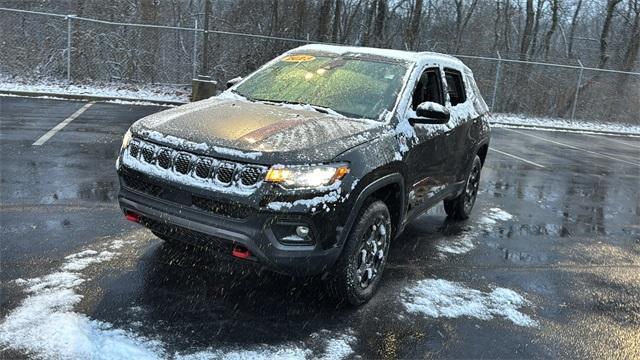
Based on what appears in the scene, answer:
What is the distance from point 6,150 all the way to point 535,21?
2224 centimetres

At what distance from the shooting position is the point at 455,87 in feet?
19.6

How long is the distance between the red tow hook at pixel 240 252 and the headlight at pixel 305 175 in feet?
1.50

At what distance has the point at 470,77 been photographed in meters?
6.54

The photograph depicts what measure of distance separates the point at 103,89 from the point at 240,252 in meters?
14.1

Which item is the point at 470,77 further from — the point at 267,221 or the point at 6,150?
the point at 6,150

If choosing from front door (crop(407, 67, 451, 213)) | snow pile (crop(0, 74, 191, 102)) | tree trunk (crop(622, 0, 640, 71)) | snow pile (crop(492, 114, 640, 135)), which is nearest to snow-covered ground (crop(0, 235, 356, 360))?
front door (crop(407, 67, 451, 213))

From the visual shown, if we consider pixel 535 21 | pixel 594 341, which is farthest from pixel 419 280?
pixel 535 21

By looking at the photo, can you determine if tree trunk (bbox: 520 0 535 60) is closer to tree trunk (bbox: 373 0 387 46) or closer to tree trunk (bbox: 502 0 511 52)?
tree trunk (bbox: 502 0 511 52)

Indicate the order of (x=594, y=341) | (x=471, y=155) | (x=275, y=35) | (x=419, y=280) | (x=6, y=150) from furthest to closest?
(x=275, y=35)
(x=6, y=150)
(x=471, y=155)
(x=419, y=280)
(x=594, y=341)

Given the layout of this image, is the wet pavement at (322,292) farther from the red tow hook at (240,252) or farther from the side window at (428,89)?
the side window at (428,89)

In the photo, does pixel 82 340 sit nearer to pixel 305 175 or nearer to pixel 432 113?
pixel 305 175

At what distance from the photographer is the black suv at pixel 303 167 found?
354 cm

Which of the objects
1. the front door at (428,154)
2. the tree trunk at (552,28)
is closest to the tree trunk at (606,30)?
the tree trunk at (552,28)

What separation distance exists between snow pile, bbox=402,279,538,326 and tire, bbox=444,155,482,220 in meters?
1.88
